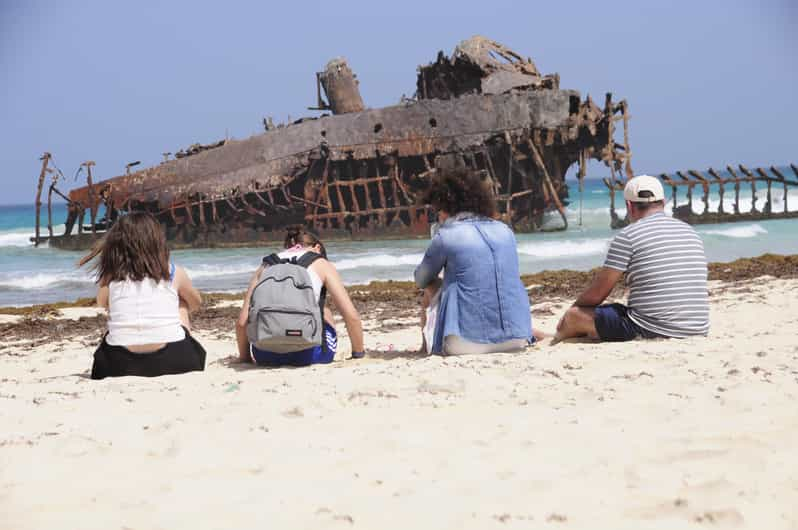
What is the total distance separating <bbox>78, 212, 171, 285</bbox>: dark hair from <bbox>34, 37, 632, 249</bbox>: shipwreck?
17814mm

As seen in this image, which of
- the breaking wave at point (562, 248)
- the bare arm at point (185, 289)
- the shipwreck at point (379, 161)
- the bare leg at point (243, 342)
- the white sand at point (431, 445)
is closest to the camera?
the white sand at point (431, 445)

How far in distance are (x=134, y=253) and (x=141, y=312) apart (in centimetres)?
33

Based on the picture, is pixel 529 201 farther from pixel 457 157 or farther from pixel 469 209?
pixel 469 209

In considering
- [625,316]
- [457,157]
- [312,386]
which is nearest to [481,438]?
[312,386]

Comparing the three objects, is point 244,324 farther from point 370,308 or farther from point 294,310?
point 370,308

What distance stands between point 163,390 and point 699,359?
8.58 feet

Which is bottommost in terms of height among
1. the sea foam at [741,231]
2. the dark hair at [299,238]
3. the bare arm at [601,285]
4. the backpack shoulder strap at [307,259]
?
the sea foam at [741,231]

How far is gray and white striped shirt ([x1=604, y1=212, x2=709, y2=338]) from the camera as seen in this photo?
473 cm

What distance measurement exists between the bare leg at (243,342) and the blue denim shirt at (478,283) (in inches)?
48.1

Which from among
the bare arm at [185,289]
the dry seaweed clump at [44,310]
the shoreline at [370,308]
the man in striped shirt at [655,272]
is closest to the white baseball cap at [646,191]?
the man in striped shirt at [655,272]

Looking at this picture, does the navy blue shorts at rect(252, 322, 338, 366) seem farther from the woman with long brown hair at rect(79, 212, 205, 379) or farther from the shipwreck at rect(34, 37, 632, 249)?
the shipwreck at rect(34, 37, 632, 249)

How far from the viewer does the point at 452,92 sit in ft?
85.1

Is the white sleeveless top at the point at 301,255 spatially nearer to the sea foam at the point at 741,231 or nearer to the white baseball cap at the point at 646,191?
the white baseball cap at the point at 646,191

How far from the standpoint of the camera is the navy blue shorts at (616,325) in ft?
16.2
